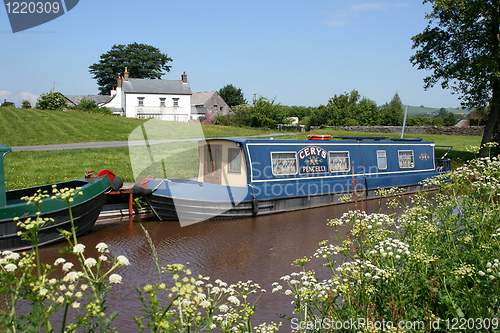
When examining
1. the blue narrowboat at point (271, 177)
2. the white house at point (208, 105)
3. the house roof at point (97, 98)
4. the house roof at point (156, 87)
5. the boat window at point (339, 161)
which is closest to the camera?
the blue narrowboat at point (271, 177)

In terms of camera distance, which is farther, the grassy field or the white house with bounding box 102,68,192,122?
the white house with bounding box 102,68,192,122

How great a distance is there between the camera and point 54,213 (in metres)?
8.91

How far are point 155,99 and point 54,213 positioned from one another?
41178 millimetres

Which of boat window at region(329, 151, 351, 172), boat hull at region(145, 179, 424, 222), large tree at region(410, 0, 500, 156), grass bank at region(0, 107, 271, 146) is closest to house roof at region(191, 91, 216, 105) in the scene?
grass bank at region(0, 107, 271, 146)

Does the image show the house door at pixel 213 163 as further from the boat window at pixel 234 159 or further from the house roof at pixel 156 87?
the house roof at pixel 156 87

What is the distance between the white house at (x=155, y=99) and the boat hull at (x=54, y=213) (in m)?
38.3

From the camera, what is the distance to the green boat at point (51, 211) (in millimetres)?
8227

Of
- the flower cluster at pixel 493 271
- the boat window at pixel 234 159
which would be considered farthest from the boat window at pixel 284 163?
the flower cluster at pixel 493 271

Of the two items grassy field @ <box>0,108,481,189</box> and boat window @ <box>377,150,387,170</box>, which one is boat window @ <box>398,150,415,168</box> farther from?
grassy field @ <box>0,108,481,189</box>

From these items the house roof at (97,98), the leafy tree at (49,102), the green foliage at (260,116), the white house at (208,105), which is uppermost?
the house roof at (97,98)

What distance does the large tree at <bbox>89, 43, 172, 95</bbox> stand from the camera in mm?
74375

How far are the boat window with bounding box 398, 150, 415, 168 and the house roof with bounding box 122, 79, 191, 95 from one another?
37.2 m

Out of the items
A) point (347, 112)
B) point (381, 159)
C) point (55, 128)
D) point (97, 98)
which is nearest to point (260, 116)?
point (347, 112)

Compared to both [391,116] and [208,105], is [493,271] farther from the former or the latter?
[391,116]
